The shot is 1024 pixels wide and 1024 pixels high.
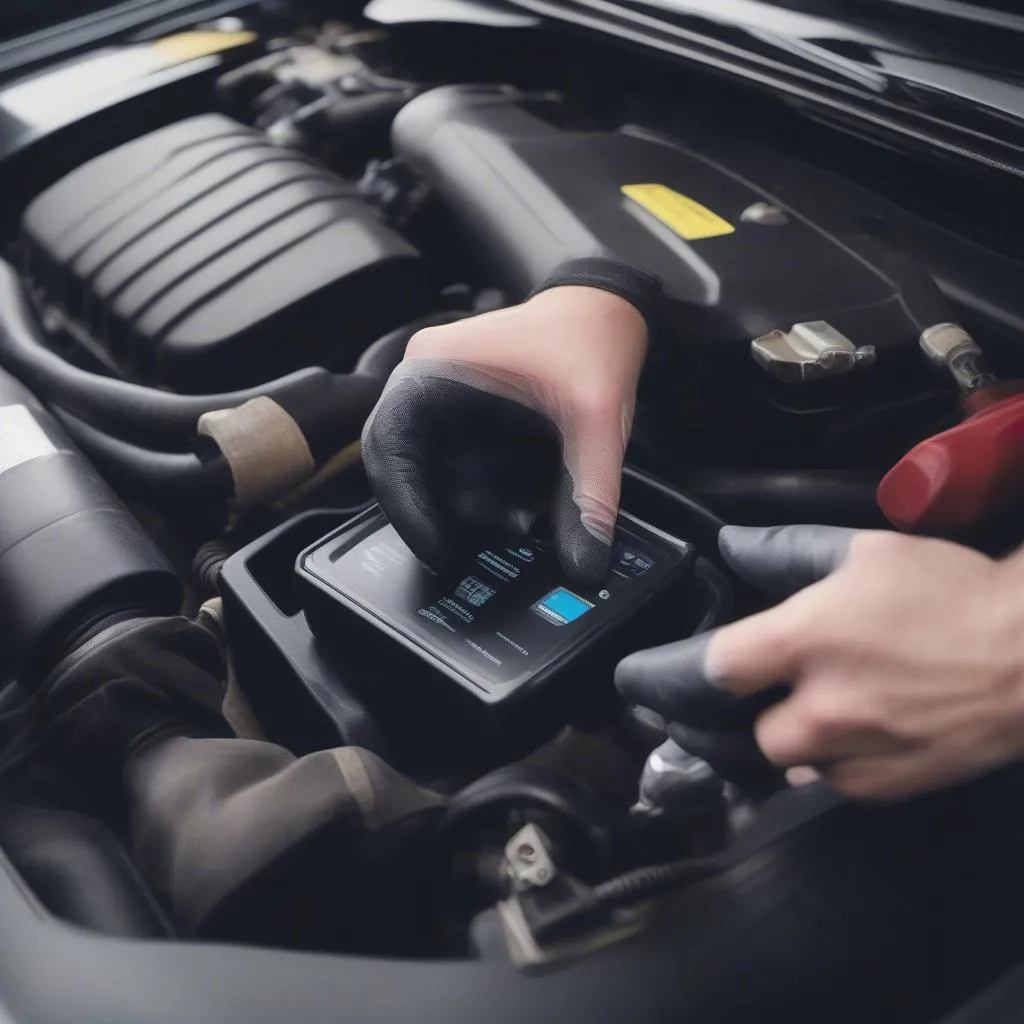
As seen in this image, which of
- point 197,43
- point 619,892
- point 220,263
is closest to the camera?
point 619,892

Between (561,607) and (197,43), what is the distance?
1129mm

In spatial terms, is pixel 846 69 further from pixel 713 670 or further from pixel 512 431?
pixel 713 670

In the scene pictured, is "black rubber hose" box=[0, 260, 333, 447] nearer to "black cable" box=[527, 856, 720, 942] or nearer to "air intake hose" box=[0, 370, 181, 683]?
"air intake hose" box=[0, 370, 181, 683]

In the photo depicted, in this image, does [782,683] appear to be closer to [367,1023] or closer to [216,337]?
[367,1023]

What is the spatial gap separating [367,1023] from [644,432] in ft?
1.70

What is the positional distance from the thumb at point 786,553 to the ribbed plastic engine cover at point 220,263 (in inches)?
19.7

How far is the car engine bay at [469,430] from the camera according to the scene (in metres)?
0.52

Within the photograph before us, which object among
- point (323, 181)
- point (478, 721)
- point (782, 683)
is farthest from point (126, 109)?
point (782, 683)

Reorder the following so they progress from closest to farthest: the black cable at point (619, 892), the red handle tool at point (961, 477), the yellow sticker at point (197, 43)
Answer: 1. the black cable at point (619, 892)
2. the red handle tool at point (961, 477)
3. the yellow sticker at point (197, 43)

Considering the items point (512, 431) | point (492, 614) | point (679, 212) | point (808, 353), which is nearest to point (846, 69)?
point (679, 212)

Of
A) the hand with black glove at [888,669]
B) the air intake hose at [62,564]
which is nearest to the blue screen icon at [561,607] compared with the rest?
the hand with black glove at [888,669]

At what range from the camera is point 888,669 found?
1.62ft

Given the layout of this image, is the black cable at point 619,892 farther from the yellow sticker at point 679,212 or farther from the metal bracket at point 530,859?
the yellow sticker at point 679,212

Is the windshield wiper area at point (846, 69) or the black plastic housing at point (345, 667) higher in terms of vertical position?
the windshield wiper area at point (846, 69)
